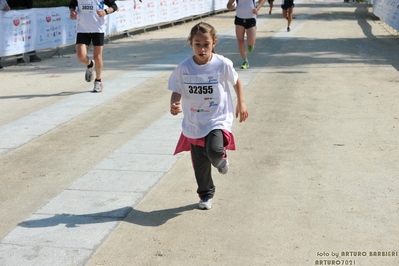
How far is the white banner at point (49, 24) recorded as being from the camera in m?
15.4

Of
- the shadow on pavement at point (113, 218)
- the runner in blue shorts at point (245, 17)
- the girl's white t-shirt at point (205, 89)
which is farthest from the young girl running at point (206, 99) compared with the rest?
the runner in blue shorts at point (245, 17)

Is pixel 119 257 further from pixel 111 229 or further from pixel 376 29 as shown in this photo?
pixel 376 29

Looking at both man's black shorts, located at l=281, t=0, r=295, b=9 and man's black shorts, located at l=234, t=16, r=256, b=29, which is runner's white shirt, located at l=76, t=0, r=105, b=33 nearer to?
man's black shorts, located at l=234, t=16, r=256, b=29

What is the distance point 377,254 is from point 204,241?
1.21 metres

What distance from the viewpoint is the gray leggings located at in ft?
17.3

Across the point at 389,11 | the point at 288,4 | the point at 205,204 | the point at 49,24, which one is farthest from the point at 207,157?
the point at 389,11

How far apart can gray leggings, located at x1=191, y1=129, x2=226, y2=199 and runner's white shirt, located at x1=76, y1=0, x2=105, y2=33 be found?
6.00 metres

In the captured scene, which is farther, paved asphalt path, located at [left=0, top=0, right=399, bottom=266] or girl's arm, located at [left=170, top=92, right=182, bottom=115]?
girl's arm, located at [left=170, top=92, right=182, bottom=115]

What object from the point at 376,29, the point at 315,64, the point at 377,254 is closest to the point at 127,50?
the point at 315,64

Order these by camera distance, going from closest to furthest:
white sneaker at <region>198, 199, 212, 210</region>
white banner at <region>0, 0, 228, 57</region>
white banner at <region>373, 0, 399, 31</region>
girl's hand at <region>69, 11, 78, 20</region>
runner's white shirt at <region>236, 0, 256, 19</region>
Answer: white sneaker at <region>198, 199, 212, 210</region>
girl's hand at <region>69, 11, 78, 20</region>
runner's white shirt at <region>236, 0, 256, 19</region>
white banner at <region>0, 0, 228, 57</region>
white banner at <region>373, 0, 399, 31</region>

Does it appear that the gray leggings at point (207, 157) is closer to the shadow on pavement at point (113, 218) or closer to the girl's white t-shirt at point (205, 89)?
the girl's white t-shirt at point (205, 89)

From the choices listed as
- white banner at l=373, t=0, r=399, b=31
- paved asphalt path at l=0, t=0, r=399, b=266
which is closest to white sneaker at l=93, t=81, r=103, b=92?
paved asphalt path at l=0, t=0, r=399, b=266

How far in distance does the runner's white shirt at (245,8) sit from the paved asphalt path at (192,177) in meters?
1.26

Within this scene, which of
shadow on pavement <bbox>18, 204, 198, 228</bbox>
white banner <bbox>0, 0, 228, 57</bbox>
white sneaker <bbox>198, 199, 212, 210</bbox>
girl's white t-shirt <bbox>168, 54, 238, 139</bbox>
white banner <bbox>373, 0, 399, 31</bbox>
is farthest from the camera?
white banner <bbox>373, 0, 399, 31</bbox>
